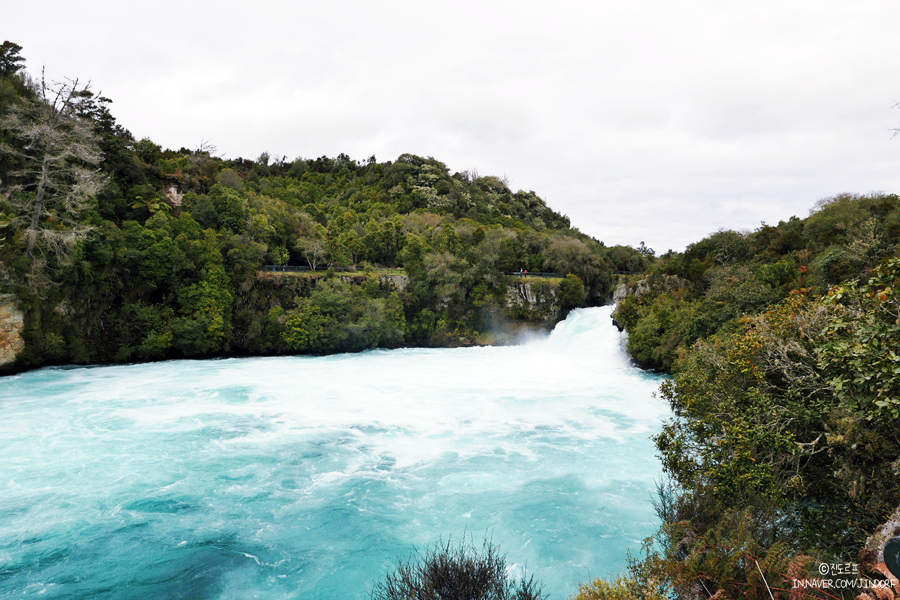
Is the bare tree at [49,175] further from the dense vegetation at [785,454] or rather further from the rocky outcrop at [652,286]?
the rocky outcrop at [652,286]

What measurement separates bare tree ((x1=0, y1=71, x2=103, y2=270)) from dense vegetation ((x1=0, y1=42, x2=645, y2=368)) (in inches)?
4.4

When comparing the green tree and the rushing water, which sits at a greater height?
the green tree

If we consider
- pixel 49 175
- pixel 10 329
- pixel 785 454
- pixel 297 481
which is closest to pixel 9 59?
pixel 49 175

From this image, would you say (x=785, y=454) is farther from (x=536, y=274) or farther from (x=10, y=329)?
(x=536, y=274)

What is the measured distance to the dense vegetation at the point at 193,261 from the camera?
23.6m

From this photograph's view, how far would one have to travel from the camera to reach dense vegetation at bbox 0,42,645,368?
2364 centimetres

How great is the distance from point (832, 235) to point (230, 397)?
103 feet

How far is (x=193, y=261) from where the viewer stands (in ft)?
97.2

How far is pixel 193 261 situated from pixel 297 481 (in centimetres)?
2302

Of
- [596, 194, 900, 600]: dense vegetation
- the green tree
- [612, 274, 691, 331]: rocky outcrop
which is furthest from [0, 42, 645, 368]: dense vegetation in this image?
[596, 194, 900, 600]: dense vegetation

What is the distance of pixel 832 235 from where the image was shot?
22.5 m

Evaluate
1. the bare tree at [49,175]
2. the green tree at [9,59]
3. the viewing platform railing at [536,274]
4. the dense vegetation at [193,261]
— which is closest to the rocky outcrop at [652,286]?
the dense vegetation at [193,261]

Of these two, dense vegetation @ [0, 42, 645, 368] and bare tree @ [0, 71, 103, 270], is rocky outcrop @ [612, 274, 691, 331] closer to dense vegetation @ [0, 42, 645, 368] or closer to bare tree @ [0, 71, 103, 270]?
dense vegetation @ [0, 42, 645, 368]

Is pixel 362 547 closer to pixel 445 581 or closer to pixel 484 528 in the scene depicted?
pixel 484 528
